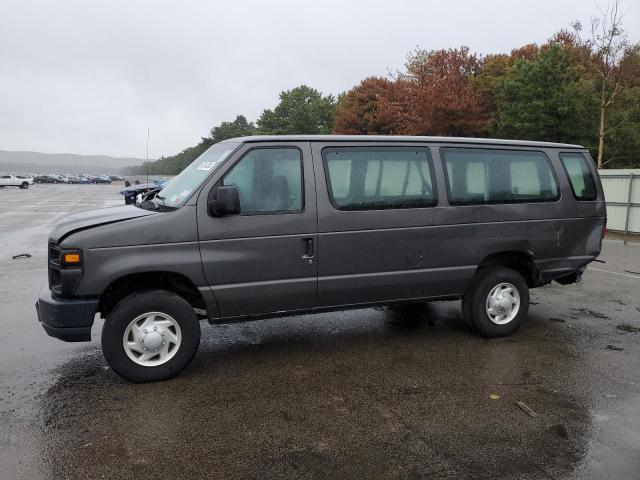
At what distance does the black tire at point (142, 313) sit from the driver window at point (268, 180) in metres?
0.98

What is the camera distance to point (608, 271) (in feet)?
33.0

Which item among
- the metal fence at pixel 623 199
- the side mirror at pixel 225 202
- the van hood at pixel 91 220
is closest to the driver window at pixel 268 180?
the side mirror at pixel 225 202

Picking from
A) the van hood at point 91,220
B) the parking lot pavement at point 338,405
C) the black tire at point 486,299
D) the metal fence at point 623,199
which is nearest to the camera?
the parking lot pavement at point 338,405

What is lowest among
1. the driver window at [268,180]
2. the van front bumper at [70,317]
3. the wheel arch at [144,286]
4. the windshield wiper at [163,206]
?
the van front bumper at [70,317]

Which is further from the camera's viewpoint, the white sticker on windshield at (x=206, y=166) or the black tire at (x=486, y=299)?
the black tire at (x=486, y=299)

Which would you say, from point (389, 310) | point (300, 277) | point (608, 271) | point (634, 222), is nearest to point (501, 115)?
point (634, 222)

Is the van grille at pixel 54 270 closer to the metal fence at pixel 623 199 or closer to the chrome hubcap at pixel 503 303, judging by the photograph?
the chrome hubcap at pixel 503 303

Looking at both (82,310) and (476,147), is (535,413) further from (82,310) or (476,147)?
(82,310)

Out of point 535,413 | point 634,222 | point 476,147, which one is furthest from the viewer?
point 634,222

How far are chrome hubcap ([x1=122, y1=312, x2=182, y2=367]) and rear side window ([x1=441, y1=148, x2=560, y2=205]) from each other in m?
2.94

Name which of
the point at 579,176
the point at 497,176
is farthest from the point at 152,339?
the point at 579,176

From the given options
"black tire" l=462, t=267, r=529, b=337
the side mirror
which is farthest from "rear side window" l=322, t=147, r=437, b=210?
"black tire" l=462, t=267, r=529, b=337

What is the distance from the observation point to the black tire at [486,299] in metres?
5.72

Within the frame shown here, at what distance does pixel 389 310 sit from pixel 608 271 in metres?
5.38
